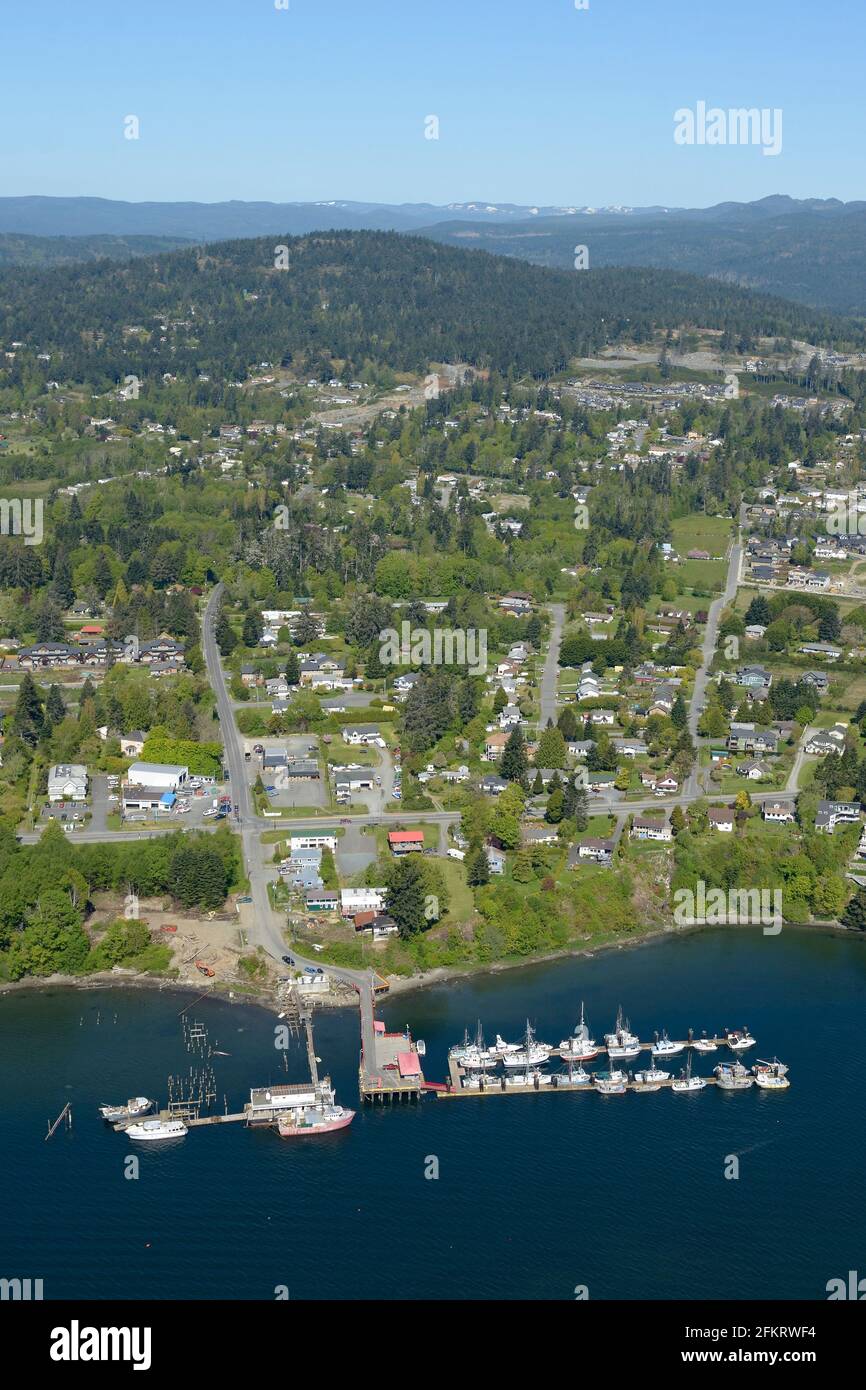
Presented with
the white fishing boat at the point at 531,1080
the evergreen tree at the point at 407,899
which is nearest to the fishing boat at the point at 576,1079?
the white fishing boat at the point at 531,1080

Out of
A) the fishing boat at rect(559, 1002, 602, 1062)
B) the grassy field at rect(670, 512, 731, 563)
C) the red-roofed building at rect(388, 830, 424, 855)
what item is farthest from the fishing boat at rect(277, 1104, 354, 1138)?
the grassy field at rect(670, 512, 731, 563)

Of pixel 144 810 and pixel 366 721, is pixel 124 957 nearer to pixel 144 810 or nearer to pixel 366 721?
pixel 144 810

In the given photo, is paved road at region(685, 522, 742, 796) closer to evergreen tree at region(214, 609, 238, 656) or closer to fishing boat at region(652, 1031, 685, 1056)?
fishing boat at region(652, 1031, 685, 1056)

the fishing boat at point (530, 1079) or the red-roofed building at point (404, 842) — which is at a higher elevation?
the red-roofed building at point (404, 842)

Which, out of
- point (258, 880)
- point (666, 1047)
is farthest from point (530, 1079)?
point (258, 880)

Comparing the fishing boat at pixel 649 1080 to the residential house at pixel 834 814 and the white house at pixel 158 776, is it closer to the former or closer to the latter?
the residential house at pixel 834 814

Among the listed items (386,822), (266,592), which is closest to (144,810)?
(386,822)
